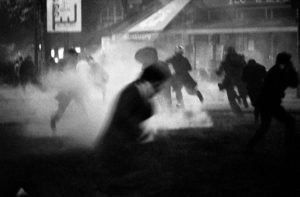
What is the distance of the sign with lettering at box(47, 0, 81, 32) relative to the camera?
90.9ft

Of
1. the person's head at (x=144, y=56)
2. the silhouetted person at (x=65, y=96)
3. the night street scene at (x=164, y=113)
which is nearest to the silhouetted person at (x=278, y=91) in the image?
the night street scene at (x=164, y=113)

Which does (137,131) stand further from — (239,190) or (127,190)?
(239,190)

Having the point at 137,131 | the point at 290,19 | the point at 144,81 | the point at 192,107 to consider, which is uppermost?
the point at 290,19

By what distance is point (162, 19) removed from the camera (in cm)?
2559

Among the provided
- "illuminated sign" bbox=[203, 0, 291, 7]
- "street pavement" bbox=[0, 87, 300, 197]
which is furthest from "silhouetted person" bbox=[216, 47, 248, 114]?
"illuminated sign" bbox=[203, 0, 291, 7]

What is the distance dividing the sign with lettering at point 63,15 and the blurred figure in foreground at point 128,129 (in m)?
24.0

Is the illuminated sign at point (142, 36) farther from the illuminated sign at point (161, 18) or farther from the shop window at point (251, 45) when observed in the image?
the shop window at point (251, 45)

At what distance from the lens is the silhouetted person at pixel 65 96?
11023 millimetres

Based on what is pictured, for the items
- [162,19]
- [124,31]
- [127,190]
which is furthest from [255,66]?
[124,31]

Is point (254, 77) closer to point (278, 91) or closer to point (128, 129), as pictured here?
point (278, 91)

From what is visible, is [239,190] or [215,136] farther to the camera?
[215,136]

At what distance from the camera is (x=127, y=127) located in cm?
425

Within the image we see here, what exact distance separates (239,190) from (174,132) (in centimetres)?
511

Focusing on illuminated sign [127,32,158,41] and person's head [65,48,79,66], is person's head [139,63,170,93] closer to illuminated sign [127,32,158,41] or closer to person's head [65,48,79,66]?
person's head [65,48,79,66]
